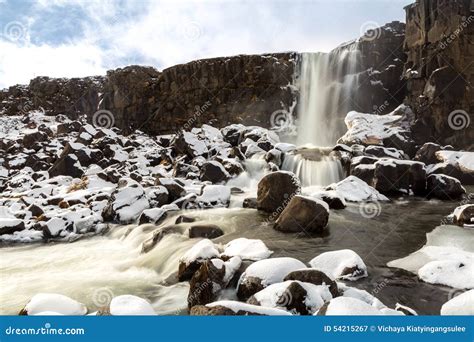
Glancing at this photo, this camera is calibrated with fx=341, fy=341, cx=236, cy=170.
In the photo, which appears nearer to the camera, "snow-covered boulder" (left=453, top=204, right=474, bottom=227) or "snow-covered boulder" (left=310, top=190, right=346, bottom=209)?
"snow-covered boulder" (left=453, top=204, right=474, bottom=227)

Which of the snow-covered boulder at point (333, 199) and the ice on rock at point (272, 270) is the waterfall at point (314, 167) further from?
the ice on rock at point (272, 270)

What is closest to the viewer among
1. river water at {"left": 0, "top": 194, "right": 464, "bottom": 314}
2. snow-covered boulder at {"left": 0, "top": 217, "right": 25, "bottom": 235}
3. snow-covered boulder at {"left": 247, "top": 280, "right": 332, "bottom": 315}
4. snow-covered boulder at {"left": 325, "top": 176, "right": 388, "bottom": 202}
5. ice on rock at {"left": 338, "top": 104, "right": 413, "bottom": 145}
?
snow-covered boulder at {"left": 247, "top": 280, "right": 332, "bottom": 315}

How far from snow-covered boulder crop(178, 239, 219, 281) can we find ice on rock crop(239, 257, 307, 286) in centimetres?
112

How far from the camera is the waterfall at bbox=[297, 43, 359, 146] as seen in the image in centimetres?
2769

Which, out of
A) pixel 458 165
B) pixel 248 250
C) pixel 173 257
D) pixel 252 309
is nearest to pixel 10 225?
pixel 173 257

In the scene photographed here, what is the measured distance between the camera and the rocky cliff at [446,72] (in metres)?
20.9

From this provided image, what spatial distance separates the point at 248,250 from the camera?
23.4 feet

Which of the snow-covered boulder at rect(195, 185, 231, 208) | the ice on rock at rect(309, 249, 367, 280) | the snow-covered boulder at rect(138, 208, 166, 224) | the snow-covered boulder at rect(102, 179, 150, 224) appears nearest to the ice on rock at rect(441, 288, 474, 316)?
the ice on rock at rect(309, 249, 367, 280)

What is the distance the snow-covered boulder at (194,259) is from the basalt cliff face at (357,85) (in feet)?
65.4

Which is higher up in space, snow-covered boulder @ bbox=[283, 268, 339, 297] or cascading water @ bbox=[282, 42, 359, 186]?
cascading water @ bbox=[282, 42, 359, 186]

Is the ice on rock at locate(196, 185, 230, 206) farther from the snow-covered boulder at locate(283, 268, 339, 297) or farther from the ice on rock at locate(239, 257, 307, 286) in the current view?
the snow-covered boulder at locate(283, 268, 339, 297)
